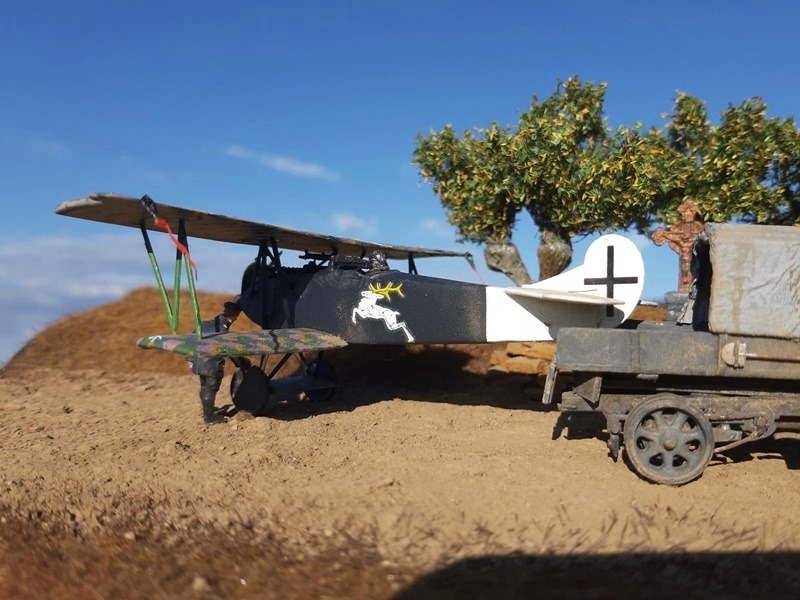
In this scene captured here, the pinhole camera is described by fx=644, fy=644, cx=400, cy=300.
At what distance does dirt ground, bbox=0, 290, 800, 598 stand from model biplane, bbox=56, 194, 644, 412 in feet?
4.01

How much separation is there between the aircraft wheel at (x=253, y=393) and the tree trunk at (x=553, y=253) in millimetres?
8567

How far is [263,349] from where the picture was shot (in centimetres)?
888

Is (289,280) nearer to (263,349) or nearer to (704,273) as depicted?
(263,349)

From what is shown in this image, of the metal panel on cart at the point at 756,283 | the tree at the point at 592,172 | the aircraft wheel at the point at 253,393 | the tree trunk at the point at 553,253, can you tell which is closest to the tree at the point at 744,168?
the tree at the point at 592,172

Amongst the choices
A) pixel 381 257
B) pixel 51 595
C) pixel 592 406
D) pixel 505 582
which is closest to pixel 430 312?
pixel 381 257

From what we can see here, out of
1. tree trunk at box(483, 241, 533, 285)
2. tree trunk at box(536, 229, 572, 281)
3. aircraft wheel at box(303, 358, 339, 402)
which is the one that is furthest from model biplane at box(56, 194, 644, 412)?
tree trunk at box(536, 229, 572, 281)

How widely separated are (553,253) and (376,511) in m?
11.8

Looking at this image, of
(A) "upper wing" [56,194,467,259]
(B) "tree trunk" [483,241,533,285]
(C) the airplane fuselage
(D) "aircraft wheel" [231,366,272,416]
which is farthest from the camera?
(B) "tree trunk" [483,241,533,285]

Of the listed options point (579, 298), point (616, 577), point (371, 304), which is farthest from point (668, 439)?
point (371, 304)

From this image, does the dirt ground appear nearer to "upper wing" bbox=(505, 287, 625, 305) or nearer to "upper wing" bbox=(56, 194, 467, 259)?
"upper wing" bbox=(505, 287, 625, 305)

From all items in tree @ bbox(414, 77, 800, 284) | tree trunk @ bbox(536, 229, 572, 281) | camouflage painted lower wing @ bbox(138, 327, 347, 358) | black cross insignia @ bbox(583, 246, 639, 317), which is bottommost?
camouflage painted lower wing @ bbox(138, 327, 347, 358)

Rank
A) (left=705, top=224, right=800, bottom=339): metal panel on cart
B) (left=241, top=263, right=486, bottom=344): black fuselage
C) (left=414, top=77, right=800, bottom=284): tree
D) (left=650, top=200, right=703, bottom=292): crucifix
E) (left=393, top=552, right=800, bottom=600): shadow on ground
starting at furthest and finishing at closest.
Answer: (left=414, top=77, right=800, bottom=284): tree
(left=650, top=200, right=703, bottom=292): crucifix
(left=241, top=263, right=486, bottom=344): black fuselage
(left=705, top=224, right=800, bottom=339): metal panel on cart
(left=393, top=552, right=800, bottom=600): shadow on ground

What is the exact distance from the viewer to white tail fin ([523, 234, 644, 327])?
841 cm

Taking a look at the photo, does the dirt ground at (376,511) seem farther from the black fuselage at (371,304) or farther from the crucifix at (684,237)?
the crucifix at (684,237)
